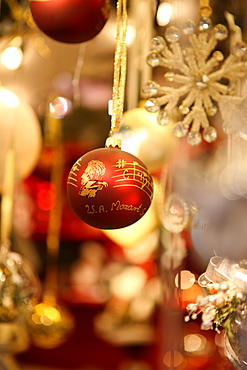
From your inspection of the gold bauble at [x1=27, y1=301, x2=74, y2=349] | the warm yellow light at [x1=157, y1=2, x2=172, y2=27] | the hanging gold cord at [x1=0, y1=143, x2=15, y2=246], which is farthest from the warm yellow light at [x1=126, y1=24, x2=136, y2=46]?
the gold bauble at [x1=27, y1=301, x2=74, y2=349]

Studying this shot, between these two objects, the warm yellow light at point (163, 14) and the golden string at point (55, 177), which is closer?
the warm yellow light at point (163, 14)

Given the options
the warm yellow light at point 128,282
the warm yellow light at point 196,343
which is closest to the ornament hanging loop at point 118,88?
the warm yellow light at point 196,343

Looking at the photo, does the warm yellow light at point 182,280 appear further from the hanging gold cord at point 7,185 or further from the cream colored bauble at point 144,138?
the hanging gold cord at point 7,185

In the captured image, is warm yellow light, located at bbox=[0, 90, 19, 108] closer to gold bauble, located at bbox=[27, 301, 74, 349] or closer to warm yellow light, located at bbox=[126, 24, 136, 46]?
warm yellow light, located at bbox=[126, 24, 136, 46]

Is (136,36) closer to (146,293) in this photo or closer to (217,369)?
(217,369)

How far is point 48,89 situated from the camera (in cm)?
117

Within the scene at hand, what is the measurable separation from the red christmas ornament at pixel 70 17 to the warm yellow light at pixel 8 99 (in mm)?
244

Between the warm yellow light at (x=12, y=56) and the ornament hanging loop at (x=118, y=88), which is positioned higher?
the warm yellow light at (x=12, y=56)

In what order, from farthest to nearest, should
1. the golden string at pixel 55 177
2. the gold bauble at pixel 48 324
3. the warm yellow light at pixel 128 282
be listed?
the warm yellow light at pixel 128 282 < the golden string at pixel 55 177 < the gold bauble at pixel 48 324

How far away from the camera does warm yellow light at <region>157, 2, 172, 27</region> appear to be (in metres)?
0.79

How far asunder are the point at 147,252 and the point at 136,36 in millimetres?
1065

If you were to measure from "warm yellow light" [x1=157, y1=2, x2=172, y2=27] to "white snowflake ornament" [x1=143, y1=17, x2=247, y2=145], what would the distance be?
0.18 meters

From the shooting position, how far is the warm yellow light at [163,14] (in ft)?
2.58

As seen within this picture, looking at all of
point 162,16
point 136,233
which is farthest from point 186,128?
point 136,233
